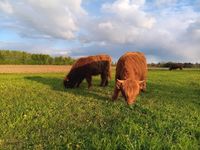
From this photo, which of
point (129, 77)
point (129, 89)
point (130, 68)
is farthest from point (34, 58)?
point (129, 89)

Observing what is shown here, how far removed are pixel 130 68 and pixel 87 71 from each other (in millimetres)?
5690

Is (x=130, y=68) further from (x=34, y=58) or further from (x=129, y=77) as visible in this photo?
(x=34, y=58)

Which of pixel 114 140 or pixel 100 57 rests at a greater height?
pixel 100 57

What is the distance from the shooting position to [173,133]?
7910mm

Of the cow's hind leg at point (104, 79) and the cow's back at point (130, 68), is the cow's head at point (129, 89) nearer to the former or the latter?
the cow's back at point (130, 68)

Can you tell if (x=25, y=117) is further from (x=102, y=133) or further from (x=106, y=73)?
(x=106, y=73)

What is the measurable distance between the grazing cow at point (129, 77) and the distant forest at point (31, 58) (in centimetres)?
6615

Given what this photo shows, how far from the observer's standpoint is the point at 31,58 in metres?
82.9

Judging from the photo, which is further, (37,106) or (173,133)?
(37,106)

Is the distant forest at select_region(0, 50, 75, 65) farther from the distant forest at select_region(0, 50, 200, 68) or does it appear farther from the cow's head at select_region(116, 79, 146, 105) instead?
the cow's head at select_region(116, 79, 146, 105)

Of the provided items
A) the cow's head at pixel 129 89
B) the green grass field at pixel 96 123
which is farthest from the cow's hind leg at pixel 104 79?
the cow's head at pixel 129 89

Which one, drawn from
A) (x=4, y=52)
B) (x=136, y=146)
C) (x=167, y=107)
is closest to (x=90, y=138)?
(x=136, y=146)

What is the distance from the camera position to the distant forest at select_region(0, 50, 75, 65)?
79125 mm

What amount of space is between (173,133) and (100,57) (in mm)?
13236
